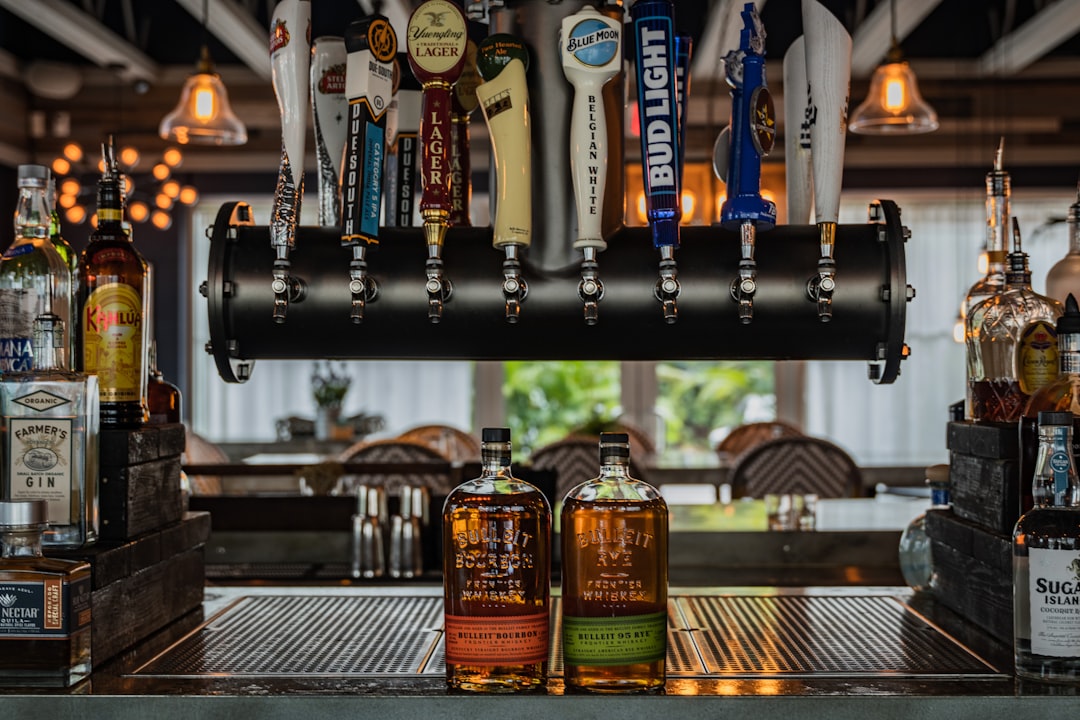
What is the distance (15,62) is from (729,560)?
5.40m

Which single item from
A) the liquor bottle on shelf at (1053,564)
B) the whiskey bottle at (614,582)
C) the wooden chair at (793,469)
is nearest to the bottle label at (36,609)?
the whiskey bottle at (614,582)

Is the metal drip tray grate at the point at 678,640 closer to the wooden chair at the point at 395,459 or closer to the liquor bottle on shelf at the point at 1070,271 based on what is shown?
the liquor bottle on shelf at the point at 1070,271

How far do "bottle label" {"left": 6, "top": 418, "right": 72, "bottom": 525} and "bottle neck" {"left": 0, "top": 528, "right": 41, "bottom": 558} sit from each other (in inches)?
3.1

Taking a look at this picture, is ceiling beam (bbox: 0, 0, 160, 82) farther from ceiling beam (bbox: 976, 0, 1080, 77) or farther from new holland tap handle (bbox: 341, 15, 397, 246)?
ceiling beam (bbox: 976, 0, 1080, 77)

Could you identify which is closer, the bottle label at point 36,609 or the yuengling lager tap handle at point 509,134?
the bottle label at point 36,609

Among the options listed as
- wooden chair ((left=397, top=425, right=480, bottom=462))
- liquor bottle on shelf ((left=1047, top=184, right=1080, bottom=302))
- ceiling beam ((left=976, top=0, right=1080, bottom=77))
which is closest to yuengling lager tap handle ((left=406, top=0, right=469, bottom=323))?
liquor bottle on shelf ((left=1047, top=184, right=1080, bottom=302))

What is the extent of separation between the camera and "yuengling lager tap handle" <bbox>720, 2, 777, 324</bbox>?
1235 millimetres

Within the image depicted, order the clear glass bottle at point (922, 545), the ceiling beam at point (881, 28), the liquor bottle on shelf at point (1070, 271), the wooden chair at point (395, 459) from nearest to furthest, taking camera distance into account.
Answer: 1. the liquor bottle on shelf at point (1070, 271)
2. the clear glass bottle at point (922, 545)
3. the wooden chair at point (395, 459)
4. the ceiling beam at point (881, 28)

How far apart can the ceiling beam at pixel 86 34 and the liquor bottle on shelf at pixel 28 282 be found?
3871 mm

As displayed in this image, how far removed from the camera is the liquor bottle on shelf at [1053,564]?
1085 mm

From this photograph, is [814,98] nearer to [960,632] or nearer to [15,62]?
[960,632]

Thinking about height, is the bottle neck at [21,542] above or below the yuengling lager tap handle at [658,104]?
below

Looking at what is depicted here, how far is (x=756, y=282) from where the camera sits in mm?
1279

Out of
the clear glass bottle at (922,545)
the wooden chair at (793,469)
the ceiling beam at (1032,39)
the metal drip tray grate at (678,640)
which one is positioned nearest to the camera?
the metal drip tray grate at (678,640)
